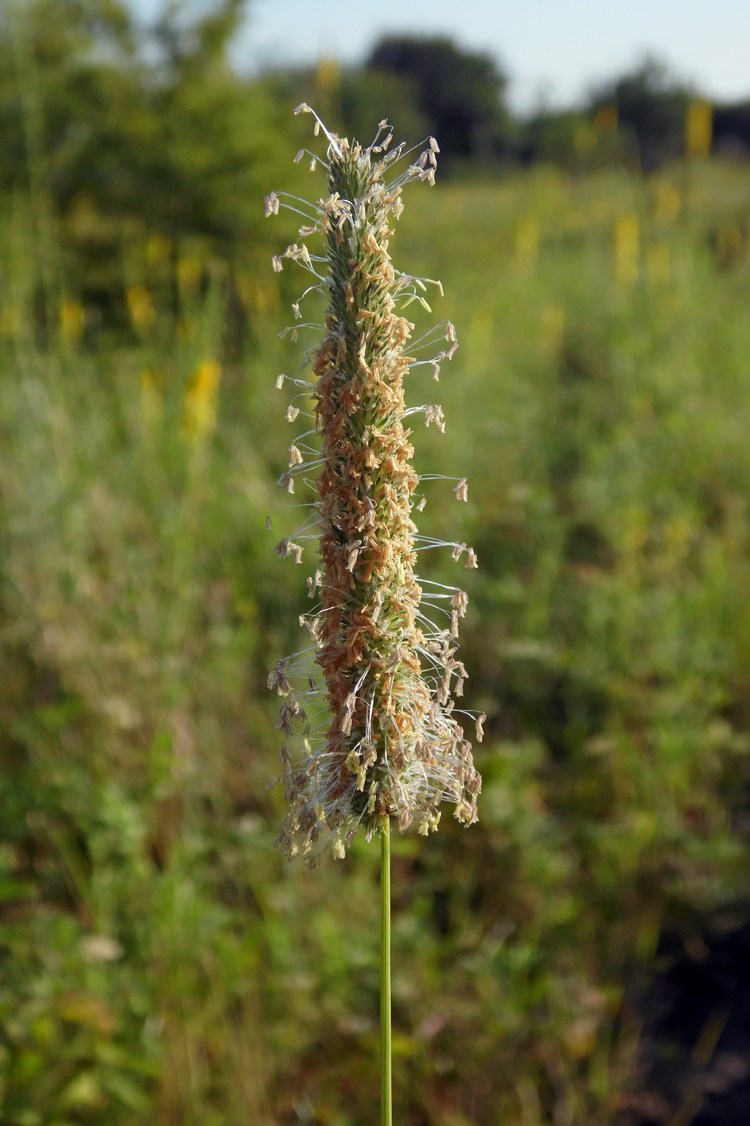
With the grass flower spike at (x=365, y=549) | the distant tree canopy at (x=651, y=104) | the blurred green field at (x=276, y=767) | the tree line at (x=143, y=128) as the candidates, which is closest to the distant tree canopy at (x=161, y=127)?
the tree line at (x=143, y=128)

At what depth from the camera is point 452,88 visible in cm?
1848

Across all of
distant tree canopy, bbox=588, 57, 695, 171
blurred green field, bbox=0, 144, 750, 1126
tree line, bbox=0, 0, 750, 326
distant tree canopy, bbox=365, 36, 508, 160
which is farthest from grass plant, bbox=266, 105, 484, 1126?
distant tree canopy, bbox=588, 57, 695, 171

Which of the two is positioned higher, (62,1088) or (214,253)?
(214,253)

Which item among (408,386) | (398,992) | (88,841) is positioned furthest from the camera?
(408,386)

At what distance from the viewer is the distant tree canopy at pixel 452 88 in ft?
51.1

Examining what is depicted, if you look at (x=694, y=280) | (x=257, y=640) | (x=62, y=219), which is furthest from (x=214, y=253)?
(x=257, y=640)

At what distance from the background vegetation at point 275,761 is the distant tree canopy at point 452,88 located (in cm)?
986

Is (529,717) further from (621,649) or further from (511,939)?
(511,939)

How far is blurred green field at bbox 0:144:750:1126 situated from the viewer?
2398 mm

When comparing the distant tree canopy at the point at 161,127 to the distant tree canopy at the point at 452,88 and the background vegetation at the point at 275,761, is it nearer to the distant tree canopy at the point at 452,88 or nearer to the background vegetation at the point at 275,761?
the background vegetation at the point at 275,761

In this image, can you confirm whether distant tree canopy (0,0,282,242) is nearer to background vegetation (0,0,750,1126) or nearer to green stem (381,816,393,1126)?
background vegetation (0,0,750,1126)

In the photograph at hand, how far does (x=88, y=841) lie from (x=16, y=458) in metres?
1.39

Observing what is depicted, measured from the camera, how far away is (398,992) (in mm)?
2504

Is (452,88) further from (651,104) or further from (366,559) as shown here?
(366,559)
